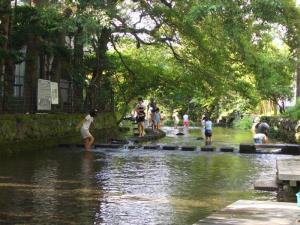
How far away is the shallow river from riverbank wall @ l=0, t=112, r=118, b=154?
0.94 meters

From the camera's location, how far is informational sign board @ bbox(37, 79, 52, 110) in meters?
20.0

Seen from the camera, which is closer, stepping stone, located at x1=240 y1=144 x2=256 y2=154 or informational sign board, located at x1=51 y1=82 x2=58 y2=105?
stepping stone, located at x1=240 y1=144 x2=256 y2=154

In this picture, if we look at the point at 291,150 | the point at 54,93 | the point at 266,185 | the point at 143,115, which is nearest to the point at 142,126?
the point at 143,115

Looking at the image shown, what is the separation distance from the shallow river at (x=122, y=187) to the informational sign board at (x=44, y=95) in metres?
3.34

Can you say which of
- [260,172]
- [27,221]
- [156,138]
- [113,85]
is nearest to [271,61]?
[156,138]

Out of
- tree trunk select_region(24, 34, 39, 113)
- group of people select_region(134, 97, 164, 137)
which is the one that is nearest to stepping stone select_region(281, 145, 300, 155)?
group of people select_region(134, 97, 164, 137)

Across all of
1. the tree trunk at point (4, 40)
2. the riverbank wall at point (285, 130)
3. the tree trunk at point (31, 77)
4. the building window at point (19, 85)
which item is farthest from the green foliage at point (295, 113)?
the tree trunk at point (4, 40)

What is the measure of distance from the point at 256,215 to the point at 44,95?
14.5 meters

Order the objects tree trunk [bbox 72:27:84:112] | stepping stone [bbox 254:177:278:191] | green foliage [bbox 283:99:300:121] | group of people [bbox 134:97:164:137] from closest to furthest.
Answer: stepping stone [bbox 254:177:278:191] → tree trunk [bbox 72:27:84:112] → group of people [bbox 134:97:164:137] → green foliage [bbox 283:99:300:121]

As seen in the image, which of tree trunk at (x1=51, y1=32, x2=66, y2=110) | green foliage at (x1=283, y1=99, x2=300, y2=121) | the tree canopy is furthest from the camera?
green foliage at (x1=283, y1=99, x2=300, y2=121)

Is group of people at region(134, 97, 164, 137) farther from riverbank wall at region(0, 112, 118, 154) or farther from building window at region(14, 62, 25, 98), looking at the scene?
building window at region(14, 62, 25, 98)

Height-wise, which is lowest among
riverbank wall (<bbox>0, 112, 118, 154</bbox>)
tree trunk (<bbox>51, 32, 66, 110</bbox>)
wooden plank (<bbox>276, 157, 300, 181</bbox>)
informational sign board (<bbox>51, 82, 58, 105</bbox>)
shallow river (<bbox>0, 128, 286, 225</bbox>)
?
shallow river (<bbox>0, 128, 286, 225</bbox>)

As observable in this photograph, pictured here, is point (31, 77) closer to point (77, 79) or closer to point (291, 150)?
point (77, 79)

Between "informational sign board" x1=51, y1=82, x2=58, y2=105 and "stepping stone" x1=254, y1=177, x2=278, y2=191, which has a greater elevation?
"informational sign board" x1=51, y1=82, x2=58, y2=105
